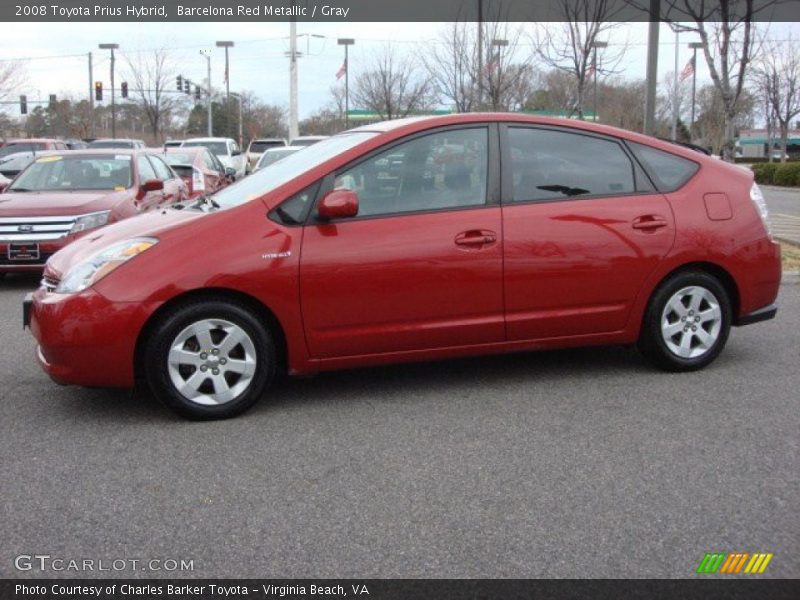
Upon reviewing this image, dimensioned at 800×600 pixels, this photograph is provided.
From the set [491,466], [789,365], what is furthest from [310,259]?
[789,365]

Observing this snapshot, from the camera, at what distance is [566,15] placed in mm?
14562

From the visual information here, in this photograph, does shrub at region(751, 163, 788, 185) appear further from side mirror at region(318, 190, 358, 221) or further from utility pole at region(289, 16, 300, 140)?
side mirror at region(318, 190, 358, 221)

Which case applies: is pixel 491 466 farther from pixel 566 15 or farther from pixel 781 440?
pixel 566 15

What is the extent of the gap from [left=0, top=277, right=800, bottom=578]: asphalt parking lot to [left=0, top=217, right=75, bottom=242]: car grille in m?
3.83

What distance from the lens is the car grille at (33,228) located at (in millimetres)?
8945

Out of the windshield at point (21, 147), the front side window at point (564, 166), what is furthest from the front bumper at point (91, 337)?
the windshield at point (21, 147)

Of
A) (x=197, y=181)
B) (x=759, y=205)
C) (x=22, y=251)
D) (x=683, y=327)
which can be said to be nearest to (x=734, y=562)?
(x=683, y=327)

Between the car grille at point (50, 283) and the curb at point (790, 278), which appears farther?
the curb at point (790, 278)

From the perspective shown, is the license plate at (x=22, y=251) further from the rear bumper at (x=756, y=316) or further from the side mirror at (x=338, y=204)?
the rear bumper at (x=756, y=316)

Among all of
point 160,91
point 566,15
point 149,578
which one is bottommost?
point 149,578

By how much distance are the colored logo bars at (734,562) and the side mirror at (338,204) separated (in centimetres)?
257

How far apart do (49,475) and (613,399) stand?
313cm

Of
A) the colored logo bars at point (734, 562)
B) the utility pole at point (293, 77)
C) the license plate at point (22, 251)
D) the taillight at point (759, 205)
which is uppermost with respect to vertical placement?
the utility pole at point (293, 77)

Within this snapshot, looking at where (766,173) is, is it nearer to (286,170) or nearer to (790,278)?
(790,278)
